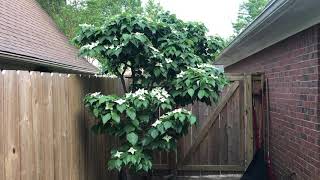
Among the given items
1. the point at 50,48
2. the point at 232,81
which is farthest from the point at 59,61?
the point at 232,81

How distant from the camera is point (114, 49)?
16.3ft

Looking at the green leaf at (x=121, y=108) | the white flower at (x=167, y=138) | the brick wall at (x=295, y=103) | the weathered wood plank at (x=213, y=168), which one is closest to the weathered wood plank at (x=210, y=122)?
the weathered wood plank at (x=213, y=168)

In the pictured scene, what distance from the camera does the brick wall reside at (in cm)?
451

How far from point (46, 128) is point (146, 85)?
2.23m

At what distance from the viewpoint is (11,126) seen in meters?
2.98

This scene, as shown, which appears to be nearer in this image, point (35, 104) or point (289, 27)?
point (35, 104)

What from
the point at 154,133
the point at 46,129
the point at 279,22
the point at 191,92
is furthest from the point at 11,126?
the point at 279,22

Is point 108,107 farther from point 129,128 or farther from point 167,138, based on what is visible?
point 167,138

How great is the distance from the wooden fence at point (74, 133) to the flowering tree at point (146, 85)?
327 mm

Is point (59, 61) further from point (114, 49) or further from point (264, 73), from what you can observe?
point (114, 49)

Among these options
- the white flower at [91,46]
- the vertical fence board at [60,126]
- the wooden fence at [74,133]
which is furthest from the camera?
the white flower at [91,46]

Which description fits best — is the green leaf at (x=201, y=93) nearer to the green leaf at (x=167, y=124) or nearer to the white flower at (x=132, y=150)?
the green leaf at (x=167, y=124)

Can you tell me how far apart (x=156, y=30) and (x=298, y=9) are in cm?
182

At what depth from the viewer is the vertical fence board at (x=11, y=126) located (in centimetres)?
290
